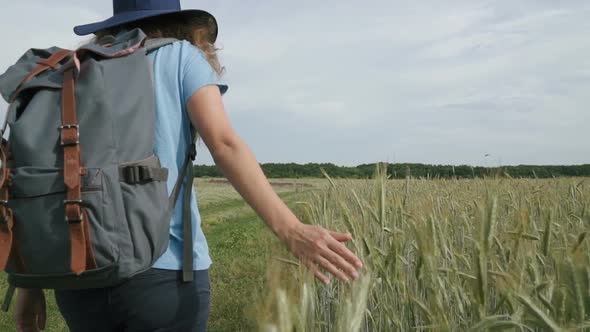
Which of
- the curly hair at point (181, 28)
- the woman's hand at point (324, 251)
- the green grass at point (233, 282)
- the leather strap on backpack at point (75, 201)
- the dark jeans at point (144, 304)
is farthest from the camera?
the green grass at point (233, 282)

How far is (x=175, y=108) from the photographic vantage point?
5.20ft

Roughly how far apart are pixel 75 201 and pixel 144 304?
32 centimetres

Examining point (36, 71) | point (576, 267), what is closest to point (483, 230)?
point (576, 267)

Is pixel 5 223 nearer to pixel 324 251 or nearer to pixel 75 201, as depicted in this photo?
pixel 75 201

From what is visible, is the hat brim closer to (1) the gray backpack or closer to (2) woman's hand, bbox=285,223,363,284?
(1) the gray backpack

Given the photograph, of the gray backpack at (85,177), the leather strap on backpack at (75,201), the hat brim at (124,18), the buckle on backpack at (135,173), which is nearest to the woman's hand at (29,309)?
the gray backpack at (85,177)

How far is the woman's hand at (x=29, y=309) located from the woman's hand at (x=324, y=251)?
104 centimetres

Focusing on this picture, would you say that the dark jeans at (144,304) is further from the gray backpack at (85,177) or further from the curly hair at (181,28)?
the curly hair at (181,28)

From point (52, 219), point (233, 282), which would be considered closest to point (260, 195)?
point (52, 219)

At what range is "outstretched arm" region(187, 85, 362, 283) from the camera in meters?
1.26

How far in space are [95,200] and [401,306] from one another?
0.99 m

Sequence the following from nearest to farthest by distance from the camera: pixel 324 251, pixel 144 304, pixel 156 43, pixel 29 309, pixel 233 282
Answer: pixel 324 251 → pixel 144 304 → pixel 156 43 → pixel 29 309 → pixel 233 282

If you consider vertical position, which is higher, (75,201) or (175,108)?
(175,108)

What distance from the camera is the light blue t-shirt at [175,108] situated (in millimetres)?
1570
